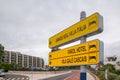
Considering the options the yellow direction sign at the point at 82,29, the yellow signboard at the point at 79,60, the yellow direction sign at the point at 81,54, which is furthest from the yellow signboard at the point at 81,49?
the yellow direction sign at the point at 82,29

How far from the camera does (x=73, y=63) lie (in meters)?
9.01

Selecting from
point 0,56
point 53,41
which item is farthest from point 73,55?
point 0,56

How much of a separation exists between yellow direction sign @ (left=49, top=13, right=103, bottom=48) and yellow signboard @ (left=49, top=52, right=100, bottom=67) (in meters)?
0.68

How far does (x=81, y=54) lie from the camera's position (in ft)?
27.8

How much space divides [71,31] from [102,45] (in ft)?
7.21

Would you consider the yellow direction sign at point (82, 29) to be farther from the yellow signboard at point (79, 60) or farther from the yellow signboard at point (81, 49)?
the yellow signboard at point (79, 60)

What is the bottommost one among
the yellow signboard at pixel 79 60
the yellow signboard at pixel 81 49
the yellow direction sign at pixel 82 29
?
the yellow signboard at pixel 79 60

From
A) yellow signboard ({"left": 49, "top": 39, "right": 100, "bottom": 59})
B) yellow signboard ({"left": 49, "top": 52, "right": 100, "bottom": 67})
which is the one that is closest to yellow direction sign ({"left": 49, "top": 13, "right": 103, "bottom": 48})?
yellow signboard ({"left": 49, "top": 39, "right": 100, "bottom": 59})

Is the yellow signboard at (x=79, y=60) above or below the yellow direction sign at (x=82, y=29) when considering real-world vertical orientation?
below

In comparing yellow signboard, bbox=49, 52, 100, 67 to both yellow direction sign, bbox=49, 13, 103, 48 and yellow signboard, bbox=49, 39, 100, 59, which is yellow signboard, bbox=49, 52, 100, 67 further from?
yellow direction sign, bbox=49, 13, 103, 48

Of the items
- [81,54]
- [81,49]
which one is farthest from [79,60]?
[81,49]

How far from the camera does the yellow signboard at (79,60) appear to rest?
24.9ft

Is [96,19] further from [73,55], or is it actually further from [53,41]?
[53,41]

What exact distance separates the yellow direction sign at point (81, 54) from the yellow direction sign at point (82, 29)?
34cm
